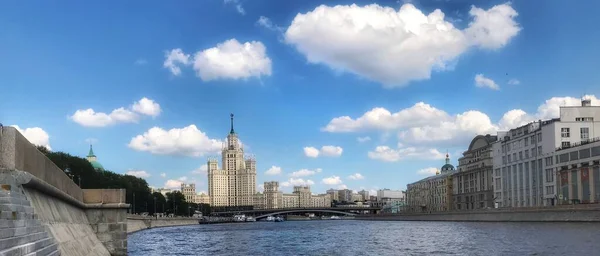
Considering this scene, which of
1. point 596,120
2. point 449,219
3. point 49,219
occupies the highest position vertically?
point 596,120

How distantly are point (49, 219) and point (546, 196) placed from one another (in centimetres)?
11569

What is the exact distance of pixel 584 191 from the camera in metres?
105

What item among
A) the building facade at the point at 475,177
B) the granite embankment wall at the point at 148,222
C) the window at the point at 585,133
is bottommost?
the granite embankment wall at the point at 148,222

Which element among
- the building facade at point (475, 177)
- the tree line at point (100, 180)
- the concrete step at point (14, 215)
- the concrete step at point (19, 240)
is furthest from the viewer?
the building facade at point (475, 177)

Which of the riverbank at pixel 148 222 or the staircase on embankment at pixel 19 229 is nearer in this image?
the staircase on embankment at pixel 19 229

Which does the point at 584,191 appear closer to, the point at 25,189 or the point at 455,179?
the point at 455,179

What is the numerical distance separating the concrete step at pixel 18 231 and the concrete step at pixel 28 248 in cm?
26

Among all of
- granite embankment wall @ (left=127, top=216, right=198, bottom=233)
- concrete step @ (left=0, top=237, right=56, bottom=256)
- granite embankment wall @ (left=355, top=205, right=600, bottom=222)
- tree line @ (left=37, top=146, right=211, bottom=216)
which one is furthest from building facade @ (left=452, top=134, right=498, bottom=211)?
concrete step @ (left=0, top=237, right=56, bottom=256)

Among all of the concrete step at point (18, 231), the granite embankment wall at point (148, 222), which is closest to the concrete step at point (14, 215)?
the concrete step at point (18, 231)

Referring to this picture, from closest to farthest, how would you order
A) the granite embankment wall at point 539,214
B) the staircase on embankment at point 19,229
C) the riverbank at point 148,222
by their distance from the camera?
the staircase on embankment at point 19,229
the granite embankment wall at point 539,214
the riverbank at point 148,222

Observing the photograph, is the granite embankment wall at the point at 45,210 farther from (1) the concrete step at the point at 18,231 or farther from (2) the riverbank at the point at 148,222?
(2) the riverbank at the point at 148,222

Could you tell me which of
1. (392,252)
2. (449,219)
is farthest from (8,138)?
(449,219)

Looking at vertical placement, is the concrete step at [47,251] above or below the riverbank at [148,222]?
above

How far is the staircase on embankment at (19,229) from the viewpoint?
11156 mm
